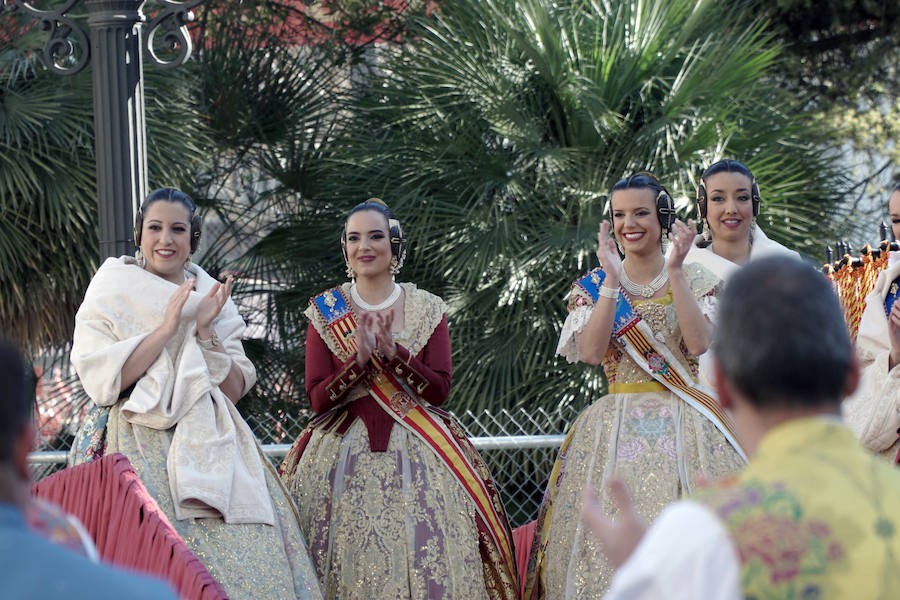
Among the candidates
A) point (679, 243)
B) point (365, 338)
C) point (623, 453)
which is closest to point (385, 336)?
point (365, 338)

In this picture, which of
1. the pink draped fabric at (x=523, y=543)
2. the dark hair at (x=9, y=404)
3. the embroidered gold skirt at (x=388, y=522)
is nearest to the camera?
the dark hair at (x=9, y=404)

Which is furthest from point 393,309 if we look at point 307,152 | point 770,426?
point 307,152

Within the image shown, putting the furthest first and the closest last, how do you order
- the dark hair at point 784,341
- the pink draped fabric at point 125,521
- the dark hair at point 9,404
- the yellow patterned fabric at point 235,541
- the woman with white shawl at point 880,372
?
1. the woman with white shawl at point 880,372
2. the yellow patterned fabric at point 235,541
3. the pink draped fabric at point 125,521
4. the dark hair at point 784,341
5. the dark hair at point 9,404

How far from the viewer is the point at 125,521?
402cm

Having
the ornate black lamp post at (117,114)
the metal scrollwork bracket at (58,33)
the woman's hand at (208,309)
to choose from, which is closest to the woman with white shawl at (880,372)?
the woman's hand at (208,309)

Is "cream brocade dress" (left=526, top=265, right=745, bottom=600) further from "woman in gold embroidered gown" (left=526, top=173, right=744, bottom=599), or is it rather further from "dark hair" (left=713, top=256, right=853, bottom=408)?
"dark hair" (left=713, top=256, right=853, bottom=408)

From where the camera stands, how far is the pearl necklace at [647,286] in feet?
15.8

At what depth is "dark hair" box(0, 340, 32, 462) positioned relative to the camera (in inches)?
68.9

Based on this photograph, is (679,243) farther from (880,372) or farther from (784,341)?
(784,341)

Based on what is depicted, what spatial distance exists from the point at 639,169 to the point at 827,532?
6945mm

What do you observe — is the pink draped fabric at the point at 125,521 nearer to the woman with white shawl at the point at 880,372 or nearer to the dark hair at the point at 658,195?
the dark hair at the point at 658,195

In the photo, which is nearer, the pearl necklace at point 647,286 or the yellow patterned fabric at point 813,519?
the yellow patterned fabric at point 813,519

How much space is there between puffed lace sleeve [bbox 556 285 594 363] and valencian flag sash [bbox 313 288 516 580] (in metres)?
0.58

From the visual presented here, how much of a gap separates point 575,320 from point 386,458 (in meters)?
0.91
